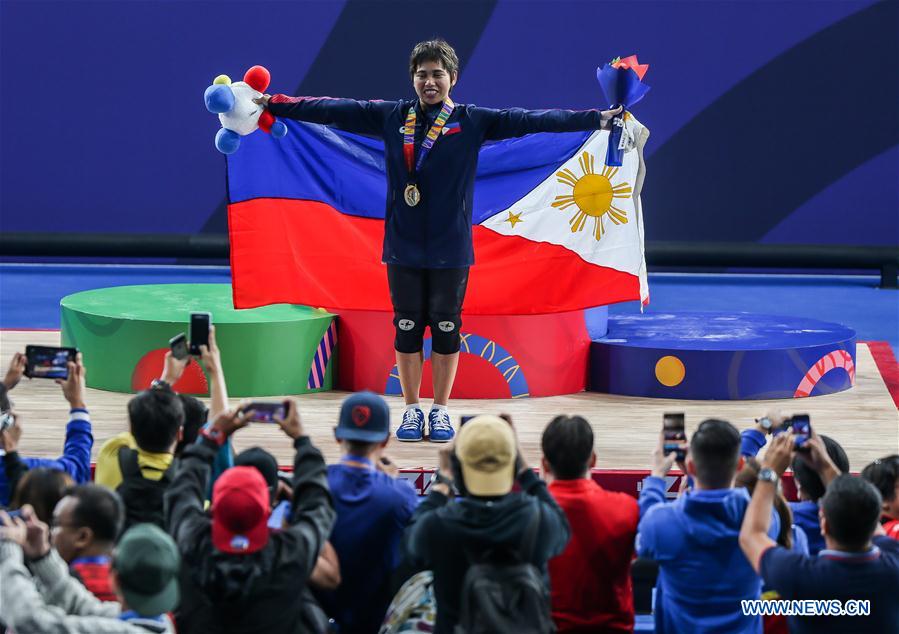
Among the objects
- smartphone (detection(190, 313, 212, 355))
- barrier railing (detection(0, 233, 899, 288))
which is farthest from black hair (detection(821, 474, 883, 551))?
barrier railing (detection(0, 233, 899, 288))

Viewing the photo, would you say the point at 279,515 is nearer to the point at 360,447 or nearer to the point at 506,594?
the point at 360,447

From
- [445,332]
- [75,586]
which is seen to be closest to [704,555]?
[75,586]

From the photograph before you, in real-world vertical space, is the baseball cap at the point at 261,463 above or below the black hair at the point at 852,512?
above

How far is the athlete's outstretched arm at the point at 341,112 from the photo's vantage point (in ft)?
16.8

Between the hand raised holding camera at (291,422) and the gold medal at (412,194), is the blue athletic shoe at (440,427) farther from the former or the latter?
the hand raised holding camera at (291,422)

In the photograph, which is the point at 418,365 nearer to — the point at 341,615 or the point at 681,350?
the point at 681,350

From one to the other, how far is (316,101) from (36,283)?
19.5 feet

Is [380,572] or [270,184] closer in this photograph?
[380,572]

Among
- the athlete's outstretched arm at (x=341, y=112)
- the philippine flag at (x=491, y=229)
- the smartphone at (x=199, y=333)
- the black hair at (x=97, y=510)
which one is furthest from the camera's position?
the philippine flag at (x=491, y=229)

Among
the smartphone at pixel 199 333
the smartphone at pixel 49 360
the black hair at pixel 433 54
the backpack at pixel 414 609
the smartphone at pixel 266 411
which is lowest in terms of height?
the backpack at pixel 414 609

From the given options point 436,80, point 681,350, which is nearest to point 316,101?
point 436,80

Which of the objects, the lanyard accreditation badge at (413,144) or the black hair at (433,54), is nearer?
the black hair at (433,54)

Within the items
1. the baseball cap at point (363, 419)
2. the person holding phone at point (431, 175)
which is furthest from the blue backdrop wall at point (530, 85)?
the baseball cap at point (363, 419)

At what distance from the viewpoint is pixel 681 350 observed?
5.97 meters
